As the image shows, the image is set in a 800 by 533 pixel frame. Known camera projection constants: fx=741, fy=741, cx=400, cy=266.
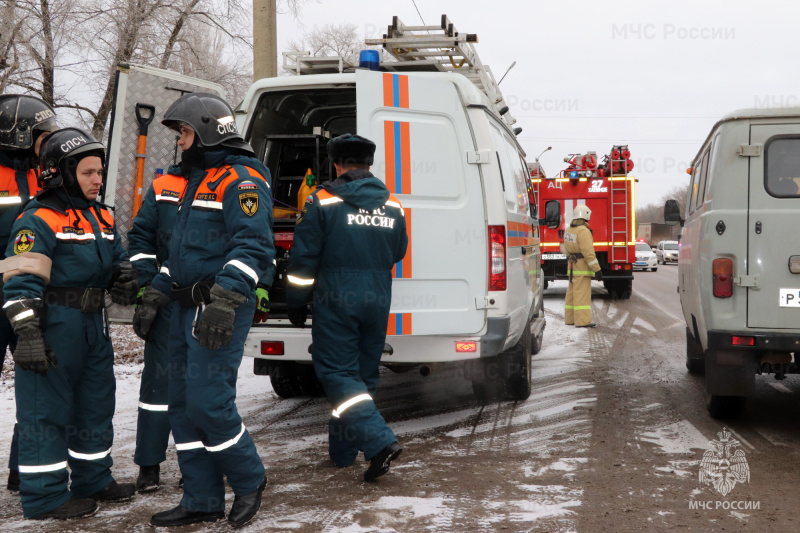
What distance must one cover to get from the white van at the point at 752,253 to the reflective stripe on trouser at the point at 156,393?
3582 mm

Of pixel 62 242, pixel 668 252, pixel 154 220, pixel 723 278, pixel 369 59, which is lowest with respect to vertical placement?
pixel 668 252

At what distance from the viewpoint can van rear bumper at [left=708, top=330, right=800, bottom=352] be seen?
16.0ft

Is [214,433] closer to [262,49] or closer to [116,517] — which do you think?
[116,517]

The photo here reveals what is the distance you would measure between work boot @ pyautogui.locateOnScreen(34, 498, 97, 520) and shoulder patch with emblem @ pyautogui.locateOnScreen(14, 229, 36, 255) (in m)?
1.28

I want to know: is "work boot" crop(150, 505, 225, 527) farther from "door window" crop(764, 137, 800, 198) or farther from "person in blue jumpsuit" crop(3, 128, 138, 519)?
"door window" crop(764, 137, 800, 198)

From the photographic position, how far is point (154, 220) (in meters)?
4.32

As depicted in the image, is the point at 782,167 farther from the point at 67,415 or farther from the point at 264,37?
the point at 264,37

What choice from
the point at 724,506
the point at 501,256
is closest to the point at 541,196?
the point at 501,256

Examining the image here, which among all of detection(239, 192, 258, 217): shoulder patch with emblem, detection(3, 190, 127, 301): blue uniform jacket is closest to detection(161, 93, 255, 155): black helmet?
detection(239, 192, 258, 217): shoulder patch with emblem

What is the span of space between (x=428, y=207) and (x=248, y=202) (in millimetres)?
1642

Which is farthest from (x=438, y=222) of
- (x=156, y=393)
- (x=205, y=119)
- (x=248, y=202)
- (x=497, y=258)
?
(x=156, y=393)

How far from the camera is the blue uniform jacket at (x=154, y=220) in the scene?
4297 mm

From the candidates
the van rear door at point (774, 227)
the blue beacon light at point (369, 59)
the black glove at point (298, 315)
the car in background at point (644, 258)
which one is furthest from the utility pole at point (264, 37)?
the car in background at point (644, 258)

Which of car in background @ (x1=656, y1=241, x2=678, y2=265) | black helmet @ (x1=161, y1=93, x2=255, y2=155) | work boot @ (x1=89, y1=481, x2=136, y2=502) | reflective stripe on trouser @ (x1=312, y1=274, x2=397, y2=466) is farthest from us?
car in background @ (x1=656, y1=241, x2=678, y2=265)
